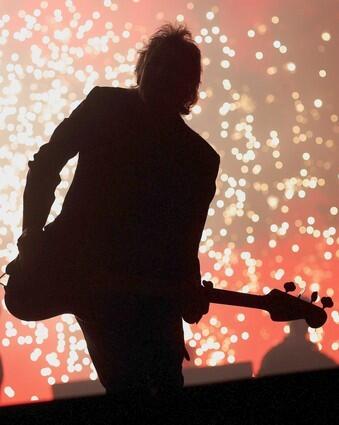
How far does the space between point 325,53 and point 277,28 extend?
15 centimetres

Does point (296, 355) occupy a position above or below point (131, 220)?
below

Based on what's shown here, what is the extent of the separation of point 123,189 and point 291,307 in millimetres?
311

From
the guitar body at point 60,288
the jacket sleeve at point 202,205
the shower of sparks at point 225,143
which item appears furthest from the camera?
the shower of sparks at point 225,143

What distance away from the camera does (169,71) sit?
88cm

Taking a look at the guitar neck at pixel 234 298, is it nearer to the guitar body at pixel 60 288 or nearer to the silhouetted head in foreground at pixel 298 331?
the guitar body at pixel 60 288

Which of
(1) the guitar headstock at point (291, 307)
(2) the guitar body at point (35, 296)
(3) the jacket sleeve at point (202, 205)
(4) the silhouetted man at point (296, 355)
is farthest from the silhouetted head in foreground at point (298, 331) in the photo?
(2) the guitar body at point (35, 296)

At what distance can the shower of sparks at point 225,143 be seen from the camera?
1.58m

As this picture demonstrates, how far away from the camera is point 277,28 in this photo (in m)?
1.74

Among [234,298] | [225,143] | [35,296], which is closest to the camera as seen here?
[35,296]

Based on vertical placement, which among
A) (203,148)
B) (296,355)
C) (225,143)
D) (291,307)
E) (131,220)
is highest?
(225,143)

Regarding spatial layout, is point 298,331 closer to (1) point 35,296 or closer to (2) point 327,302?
(2) point 327,302

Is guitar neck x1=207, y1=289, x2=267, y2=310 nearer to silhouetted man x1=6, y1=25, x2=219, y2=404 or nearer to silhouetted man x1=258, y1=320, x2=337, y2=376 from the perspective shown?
silhouetted man x1=6, y1=25, x2=219, y2=404

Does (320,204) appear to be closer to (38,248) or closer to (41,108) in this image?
(41,108)

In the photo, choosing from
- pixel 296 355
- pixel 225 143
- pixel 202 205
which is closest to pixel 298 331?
pixel 296 355
